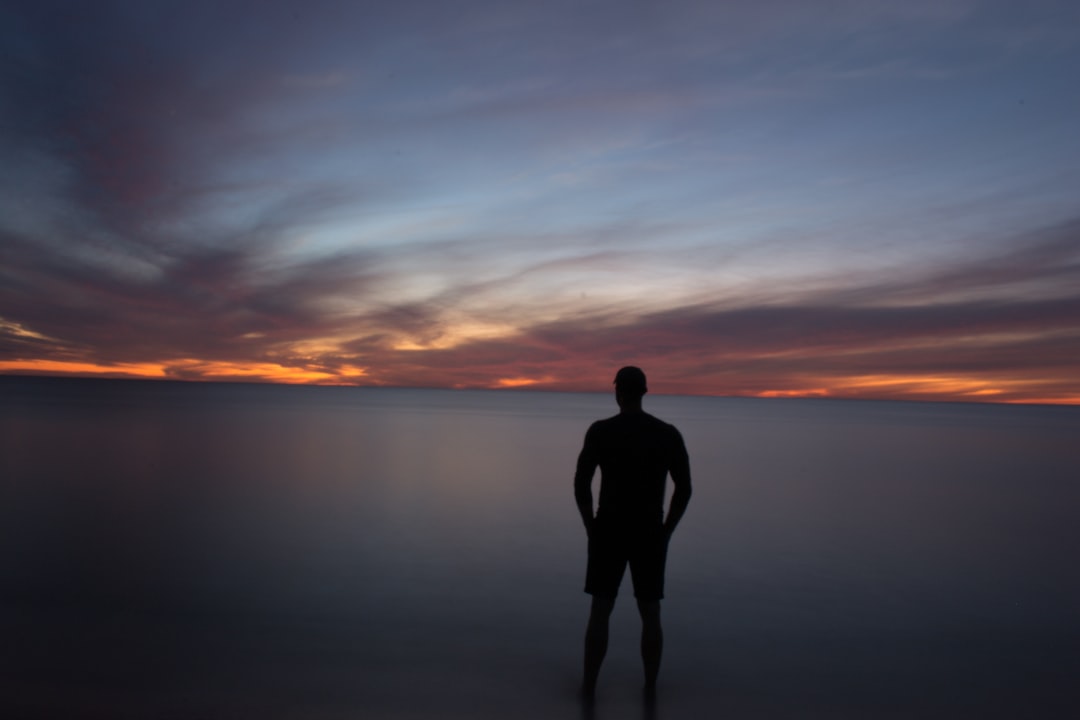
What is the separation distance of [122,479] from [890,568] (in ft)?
55.5

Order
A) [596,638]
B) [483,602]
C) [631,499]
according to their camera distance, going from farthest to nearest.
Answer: [483,602], [596,638], [631,499]

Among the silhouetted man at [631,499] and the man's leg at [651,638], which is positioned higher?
the silhouetted man at [631,499]

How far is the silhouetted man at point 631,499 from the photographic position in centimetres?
477

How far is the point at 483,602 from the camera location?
7801 mm

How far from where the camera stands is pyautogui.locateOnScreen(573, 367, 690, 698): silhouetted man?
4.77 m

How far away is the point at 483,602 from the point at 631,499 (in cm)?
372

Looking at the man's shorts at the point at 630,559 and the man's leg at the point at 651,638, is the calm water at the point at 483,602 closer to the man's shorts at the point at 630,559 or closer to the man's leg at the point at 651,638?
the man's leg at the point at 651,638

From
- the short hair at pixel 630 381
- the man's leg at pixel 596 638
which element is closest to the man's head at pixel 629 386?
the short hair at pixel 630 381

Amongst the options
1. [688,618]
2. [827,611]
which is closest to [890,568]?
[827,611]

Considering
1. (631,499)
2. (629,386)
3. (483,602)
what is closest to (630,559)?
(631,499)

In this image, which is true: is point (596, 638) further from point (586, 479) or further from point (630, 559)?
point (586, 479)

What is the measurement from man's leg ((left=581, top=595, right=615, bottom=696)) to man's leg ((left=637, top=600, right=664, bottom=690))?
0.81 feet

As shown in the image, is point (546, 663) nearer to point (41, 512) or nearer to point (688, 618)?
point (688, 618)

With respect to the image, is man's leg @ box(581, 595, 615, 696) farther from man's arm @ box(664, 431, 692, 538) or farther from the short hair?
the short hair
